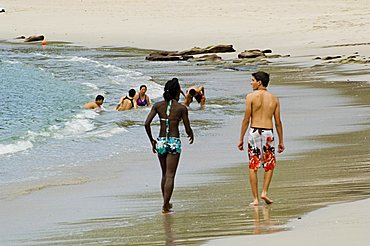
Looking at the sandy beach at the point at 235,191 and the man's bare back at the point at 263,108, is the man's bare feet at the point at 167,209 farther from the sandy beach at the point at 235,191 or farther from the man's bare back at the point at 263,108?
the man's bare back at the point at 263,108

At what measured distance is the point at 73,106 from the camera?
922 inches

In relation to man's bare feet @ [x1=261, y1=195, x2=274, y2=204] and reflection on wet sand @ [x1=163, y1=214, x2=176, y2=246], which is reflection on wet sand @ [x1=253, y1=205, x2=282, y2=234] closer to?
man's bare feet @ [x1=261, y1=195, x2=274, y2=204]

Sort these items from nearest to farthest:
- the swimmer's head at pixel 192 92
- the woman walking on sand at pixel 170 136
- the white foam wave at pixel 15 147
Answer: the woman walking on sand at pixel 170 136
the white foam wave at pixel 15 147
the swimmer's head at pixel 192 92

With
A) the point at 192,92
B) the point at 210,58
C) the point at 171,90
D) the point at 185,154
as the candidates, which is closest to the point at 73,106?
the point at 192,92

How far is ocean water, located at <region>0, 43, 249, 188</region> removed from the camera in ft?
Answer: 46.4

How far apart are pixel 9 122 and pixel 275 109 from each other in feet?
41.6

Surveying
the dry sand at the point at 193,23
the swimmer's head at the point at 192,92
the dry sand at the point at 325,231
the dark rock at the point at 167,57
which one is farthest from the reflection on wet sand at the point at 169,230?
the dry sand at the point at 193,23

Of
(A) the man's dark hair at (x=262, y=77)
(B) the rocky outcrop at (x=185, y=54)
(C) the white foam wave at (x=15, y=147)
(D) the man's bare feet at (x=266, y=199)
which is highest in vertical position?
(A) the man's dark hair at (x=262, y=77)

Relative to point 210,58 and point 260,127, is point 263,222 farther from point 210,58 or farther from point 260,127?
point 210,58

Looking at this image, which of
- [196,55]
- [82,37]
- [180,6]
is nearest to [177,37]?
[82,37]

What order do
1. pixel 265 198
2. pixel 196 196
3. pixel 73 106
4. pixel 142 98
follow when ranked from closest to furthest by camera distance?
pixel 265 198, pixel 196 196, pixel 142 98, pixel 73 106

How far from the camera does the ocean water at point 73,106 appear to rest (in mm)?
14141

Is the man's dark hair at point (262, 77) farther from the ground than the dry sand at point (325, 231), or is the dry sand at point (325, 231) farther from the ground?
the man's dark hair at point (262, 77)

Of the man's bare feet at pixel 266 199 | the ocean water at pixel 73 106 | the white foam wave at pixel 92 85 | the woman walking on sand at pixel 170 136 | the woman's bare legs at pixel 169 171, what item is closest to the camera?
the man's bare feet at pixel 266 199
